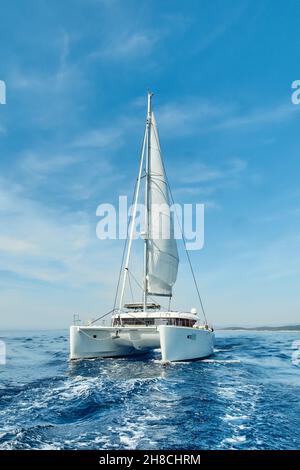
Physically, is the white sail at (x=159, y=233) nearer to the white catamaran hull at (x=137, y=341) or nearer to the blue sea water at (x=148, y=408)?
the white catamaran hull at (x=137, y=341)

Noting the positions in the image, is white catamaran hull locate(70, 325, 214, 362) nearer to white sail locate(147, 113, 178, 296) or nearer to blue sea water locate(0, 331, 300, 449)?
blue sea water locate(0, 331, 300, 449)

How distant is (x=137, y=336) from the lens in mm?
24375

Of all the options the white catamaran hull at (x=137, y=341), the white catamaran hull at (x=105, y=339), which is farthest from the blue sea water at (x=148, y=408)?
the white catamaran hull at (x=105, y=339)

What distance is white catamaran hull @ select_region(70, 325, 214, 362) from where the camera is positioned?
72.4 ft

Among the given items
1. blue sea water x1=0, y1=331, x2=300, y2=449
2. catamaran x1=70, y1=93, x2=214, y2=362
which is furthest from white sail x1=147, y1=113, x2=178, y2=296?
blue sea water x1=0, y1=331, x2=300, y2=449

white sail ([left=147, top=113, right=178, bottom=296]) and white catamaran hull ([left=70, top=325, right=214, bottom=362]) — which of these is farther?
white sail ([left=147, top=113, right=178, bottom=296])

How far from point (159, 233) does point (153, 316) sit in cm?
867

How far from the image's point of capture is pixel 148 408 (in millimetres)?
12727

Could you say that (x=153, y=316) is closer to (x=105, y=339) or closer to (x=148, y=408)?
(x=105, y=339)

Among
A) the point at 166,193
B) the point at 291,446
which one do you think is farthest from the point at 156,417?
the point at 166,193

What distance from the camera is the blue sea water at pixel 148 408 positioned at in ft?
31.0

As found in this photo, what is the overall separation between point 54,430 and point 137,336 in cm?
1440

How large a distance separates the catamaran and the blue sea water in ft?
8.01

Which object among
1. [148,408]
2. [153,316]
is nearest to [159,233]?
[153,316]
